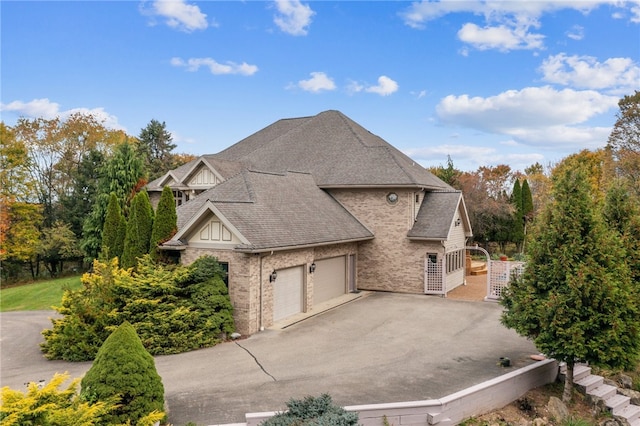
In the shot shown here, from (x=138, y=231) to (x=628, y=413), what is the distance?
54.5 feet

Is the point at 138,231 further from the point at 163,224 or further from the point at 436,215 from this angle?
the point at 436,215

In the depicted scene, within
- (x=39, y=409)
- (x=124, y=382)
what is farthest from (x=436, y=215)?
(x=39, y=409)

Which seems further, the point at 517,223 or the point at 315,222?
the point at 517,223

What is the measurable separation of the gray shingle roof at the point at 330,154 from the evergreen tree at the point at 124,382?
15582 mm

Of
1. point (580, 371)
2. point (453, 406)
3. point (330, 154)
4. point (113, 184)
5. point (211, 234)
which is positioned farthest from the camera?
point (113, 184)

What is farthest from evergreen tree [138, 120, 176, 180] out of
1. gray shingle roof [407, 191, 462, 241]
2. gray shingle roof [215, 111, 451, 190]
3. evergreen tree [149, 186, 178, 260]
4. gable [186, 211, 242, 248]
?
gable [186, 211, 242, 248]

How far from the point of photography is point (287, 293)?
16.2 m

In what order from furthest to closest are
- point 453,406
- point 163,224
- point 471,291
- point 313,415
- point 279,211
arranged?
point 471,291, point 279,211, point 163,224, point 453,406, point 313,415

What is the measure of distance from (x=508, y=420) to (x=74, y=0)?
1788 cm

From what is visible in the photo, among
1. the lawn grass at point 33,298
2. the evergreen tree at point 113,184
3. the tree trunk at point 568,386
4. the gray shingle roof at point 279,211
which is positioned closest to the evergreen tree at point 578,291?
the tree trunk at point 568,386

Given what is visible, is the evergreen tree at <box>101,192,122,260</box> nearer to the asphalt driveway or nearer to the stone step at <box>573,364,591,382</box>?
the asphalt driveway

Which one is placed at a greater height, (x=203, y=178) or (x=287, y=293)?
(x=203, y=178)

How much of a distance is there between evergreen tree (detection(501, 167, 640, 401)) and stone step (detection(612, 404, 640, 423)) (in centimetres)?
134

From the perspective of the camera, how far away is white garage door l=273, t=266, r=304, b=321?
51.2ft
